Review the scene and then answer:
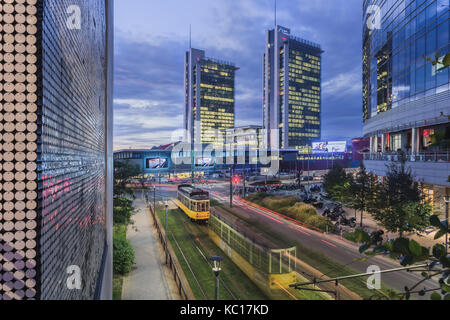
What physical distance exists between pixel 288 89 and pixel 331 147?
68096 millimetres

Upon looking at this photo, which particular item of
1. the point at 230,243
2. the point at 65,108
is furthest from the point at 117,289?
the point at 65,108

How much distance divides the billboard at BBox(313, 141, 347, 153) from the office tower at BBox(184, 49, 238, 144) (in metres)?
82.0

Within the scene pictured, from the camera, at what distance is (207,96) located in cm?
14988

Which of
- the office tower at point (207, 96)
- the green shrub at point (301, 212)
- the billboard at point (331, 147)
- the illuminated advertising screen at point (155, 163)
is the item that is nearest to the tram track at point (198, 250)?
the green shrub at point (301, 212)

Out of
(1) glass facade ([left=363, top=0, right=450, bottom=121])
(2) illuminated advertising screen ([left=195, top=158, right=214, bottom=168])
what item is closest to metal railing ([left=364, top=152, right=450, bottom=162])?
(1) glass facade ([left=363, top=0, right=450, bottom=121])

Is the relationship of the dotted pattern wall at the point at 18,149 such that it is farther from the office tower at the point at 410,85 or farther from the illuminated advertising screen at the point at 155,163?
the illuminated advertising screen at the point at 155,163

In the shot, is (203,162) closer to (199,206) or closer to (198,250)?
(199,206)

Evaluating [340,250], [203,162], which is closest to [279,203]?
[340,250]

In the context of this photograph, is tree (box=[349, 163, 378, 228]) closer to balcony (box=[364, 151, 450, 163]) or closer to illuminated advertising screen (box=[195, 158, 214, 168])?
balcony (box=[364, 151, 450, 163])

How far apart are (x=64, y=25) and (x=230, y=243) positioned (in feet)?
52.5

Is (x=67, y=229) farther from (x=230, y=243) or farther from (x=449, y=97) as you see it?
(x=449, y=97)

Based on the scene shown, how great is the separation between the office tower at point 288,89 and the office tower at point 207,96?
27889 mm

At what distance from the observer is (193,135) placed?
477 ft

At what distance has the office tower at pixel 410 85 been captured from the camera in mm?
22062
